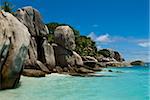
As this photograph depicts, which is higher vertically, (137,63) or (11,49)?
(137,63)

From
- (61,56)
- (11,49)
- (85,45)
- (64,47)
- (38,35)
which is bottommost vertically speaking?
(11,49)

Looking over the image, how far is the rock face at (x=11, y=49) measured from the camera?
1415 centimetres

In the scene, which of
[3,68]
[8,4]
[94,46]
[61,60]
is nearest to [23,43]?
[3,68]

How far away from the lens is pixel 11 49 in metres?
14.7

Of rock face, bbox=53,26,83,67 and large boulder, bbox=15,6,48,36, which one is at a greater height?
large boulder, bbox=15,6,48,36

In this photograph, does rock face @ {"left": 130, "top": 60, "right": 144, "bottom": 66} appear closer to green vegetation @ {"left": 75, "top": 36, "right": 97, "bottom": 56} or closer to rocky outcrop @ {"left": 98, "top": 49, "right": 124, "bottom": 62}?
rocky outcrop @ {"left": 98, "top": 49, "right": 124, "bottom": 62}

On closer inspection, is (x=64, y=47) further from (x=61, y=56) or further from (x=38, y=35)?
(x=38, y=35)

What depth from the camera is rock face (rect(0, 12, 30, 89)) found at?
46.4ft

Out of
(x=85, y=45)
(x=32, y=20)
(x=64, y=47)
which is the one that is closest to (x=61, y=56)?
(x=64, y=47)

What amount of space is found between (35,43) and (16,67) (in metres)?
13.7

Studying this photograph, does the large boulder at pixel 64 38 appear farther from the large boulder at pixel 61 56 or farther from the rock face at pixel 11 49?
the rock face at pixel 11 49

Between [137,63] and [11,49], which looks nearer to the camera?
[11,49]

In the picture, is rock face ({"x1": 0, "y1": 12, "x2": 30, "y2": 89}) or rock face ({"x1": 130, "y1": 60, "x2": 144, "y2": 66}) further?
rock face ({"x1": 130, "y1": 60, "x2": 144, "y2": 66})

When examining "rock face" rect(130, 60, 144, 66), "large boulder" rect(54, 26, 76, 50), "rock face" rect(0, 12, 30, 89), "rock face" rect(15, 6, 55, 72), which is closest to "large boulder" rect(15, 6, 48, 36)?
"rock face" rect(15, 6, 55, 72)
